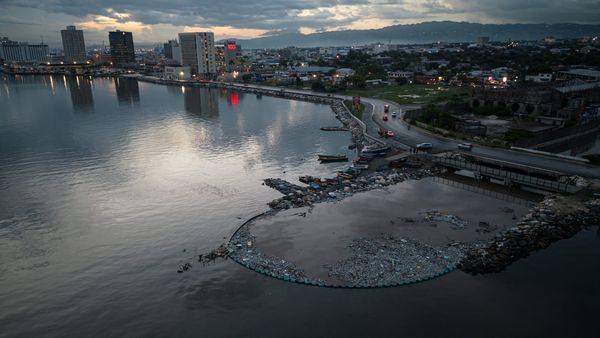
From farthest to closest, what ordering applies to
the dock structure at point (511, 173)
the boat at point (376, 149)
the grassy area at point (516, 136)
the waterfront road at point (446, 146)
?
1. the grassy area at point (516, 136)
2. the boat at point (376, 149)
3. the waterfront road at point (446, 146)
4. the dock structure at point (511, 173)

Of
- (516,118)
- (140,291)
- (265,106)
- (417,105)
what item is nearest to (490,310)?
(140,291)

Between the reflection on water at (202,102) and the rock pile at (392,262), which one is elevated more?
the reflection on water at (202,102)

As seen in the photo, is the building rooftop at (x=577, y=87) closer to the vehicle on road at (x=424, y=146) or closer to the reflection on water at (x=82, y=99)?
the vehicle on road at (x=424, y=146)

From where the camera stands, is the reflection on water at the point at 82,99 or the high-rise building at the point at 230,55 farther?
the high-rise building at the point at 230,55

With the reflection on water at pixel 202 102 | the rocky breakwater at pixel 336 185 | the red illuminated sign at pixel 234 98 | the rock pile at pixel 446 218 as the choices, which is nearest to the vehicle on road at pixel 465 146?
the rocky breakwater at pixel 336 185

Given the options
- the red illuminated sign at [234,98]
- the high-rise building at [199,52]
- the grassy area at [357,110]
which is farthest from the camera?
the high-rise building at [199,52]

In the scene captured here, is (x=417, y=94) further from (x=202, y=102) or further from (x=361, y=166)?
(x=361, y=166)

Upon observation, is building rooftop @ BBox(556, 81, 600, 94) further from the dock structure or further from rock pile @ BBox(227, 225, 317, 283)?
rock pile @ BBox(227, 225, 317, 283)
